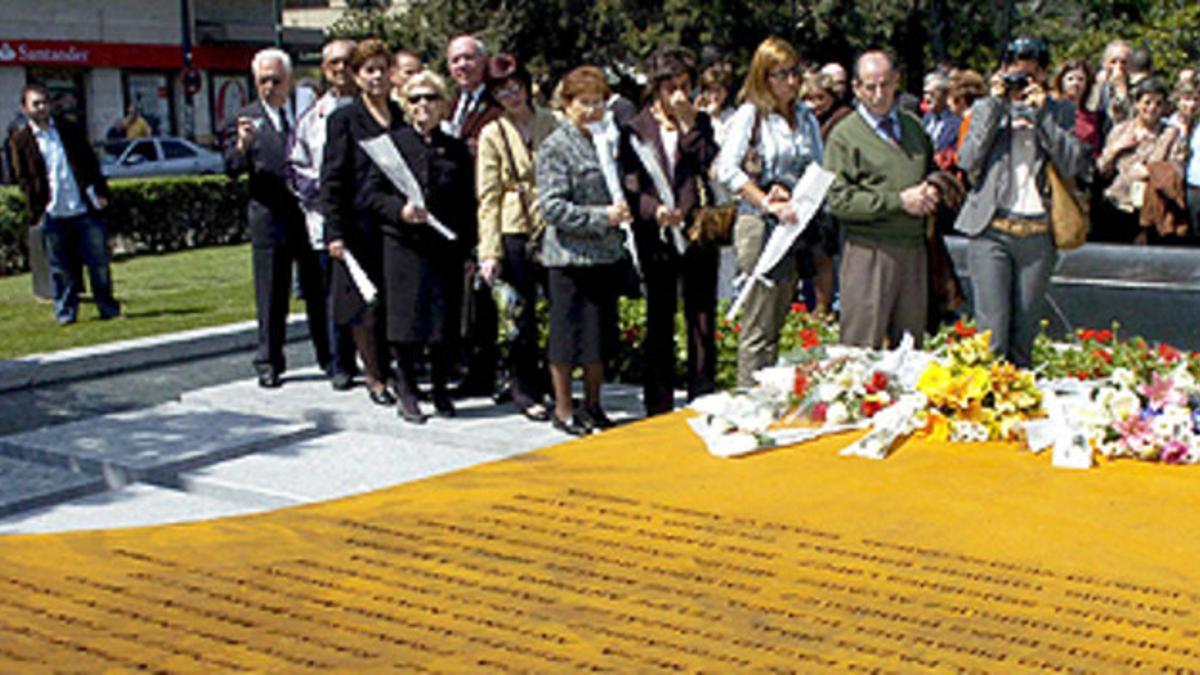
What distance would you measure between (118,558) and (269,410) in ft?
14.2

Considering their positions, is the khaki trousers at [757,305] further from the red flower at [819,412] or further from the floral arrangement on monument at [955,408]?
the red flower at [819,412]

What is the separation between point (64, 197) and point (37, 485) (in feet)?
14.3

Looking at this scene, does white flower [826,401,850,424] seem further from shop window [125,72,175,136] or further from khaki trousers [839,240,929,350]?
shop window [125,72,175,136]

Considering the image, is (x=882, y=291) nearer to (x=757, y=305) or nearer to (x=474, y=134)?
(x=757, y=305)

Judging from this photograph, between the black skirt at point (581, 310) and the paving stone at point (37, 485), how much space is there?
6.76ft

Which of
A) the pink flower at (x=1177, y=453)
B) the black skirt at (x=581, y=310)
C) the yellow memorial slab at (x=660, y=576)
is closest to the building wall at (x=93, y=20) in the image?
the black skirt at (x=581, y=310)

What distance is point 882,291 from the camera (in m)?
6.66

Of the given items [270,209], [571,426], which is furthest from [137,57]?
[571,426]

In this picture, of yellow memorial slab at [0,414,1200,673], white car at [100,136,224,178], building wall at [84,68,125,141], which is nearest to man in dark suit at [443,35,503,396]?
yellow memorial slab at [0,414,1200,673]

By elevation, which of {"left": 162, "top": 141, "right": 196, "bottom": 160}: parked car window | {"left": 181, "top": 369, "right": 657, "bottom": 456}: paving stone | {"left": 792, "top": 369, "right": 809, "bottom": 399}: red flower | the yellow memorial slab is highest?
{"left": 792, "top": 369, "right": 809, "bottom": 399}: red flower

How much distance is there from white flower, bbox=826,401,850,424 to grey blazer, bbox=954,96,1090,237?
7.70 feet

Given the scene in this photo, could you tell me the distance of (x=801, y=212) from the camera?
6.62m

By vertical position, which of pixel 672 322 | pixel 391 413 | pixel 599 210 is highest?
pixel 599 210

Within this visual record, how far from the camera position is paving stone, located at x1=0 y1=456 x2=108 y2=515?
21.1 feet
